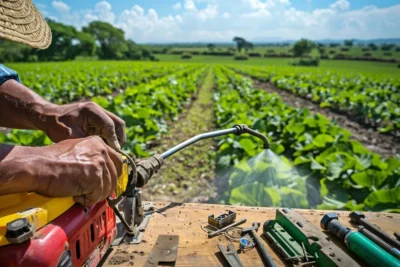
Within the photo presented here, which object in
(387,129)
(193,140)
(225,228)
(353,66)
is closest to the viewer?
(225,228)

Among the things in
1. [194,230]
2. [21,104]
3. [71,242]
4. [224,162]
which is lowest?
[224,162]

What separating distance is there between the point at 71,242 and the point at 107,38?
99970mm

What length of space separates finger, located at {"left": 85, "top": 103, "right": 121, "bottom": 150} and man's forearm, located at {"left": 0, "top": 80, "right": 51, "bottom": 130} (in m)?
0.33

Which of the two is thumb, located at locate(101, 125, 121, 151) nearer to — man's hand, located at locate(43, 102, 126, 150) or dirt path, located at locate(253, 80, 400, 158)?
man's hand, located at locate(43, 102, 126, 150)

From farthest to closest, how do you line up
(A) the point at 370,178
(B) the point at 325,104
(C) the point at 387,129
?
1. (B) the point at 325,104
2. (C) the point at 387,129
3. (A) the point at 370,178

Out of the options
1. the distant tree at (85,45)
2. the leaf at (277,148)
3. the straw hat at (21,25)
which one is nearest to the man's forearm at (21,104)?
the straw hat at (21,25)

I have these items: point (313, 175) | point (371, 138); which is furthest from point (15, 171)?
point (371, 138)

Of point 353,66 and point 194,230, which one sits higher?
point 194,230

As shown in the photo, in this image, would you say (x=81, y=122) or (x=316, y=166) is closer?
(x=81, y=122)

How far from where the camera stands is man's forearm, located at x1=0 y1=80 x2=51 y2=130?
5.90 ft

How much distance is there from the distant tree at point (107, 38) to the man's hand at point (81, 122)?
275 ft

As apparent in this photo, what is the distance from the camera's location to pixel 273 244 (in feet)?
4.92

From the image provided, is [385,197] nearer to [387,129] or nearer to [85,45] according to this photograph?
[387,129]

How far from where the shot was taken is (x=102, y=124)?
5.42 feet
